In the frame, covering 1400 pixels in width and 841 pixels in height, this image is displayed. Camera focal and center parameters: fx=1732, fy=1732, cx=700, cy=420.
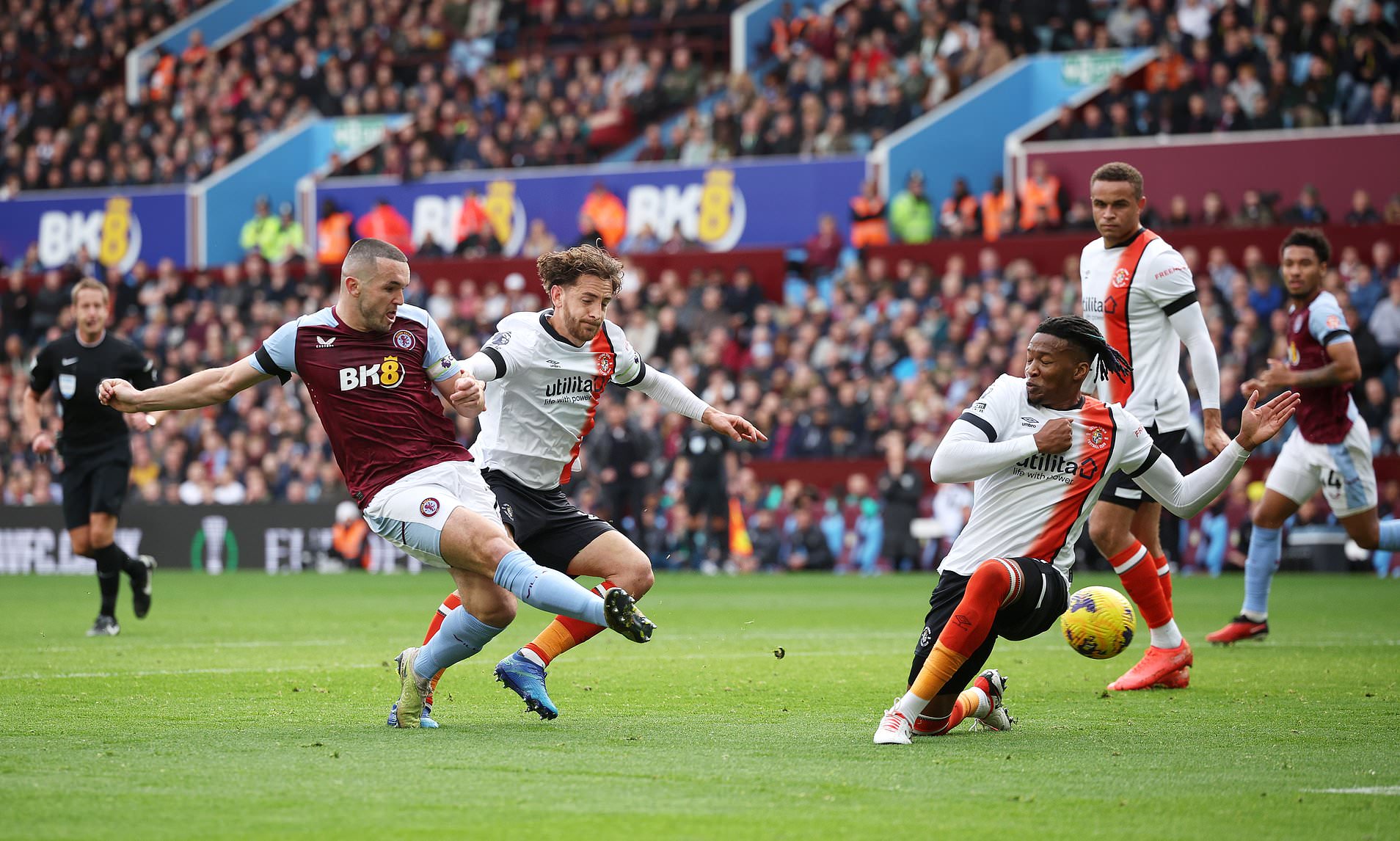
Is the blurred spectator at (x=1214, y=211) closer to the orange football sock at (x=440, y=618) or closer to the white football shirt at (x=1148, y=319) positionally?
the white football shirt at (x=1148, y=319)

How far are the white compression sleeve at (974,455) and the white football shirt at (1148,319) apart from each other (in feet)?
8.06

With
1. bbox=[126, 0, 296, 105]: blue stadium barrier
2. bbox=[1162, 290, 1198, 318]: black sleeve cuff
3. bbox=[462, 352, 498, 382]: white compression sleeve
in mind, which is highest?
bbox=[126, 0, 296, 105]: blue stadium barrier

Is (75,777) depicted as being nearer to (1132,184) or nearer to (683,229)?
(1132,184)

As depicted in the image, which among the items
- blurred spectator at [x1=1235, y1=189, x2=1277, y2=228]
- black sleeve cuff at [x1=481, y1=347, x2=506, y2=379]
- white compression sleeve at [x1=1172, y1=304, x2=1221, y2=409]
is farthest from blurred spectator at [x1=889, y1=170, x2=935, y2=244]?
black sleeve cuff at [x1=481, y1=347, x2=506, y2=379]

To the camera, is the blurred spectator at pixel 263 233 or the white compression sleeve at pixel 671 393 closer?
the white compression sleeve at pixel 671 393

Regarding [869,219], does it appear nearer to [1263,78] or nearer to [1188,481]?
[1263,78]

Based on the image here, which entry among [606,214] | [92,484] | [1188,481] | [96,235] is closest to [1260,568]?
[1188,481]

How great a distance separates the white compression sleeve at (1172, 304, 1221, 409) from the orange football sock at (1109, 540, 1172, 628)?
2.82ft

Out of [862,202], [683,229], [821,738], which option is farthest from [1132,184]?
[683,229]

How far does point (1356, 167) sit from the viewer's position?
72.1 feet

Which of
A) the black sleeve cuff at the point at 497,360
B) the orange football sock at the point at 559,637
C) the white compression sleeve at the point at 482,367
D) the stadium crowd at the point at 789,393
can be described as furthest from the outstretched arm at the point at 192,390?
the stadium crowd at the point at 789,393

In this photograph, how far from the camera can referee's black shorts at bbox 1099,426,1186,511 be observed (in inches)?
340

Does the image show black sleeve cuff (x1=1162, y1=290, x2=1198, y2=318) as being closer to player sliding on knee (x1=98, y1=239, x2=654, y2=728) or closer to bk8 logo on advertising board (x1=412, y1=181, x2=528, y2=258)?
player sliding on knee (x1=98, y1=239, x2=654, y2=728)

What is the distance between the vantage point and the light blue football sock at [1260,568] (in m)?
10.7
